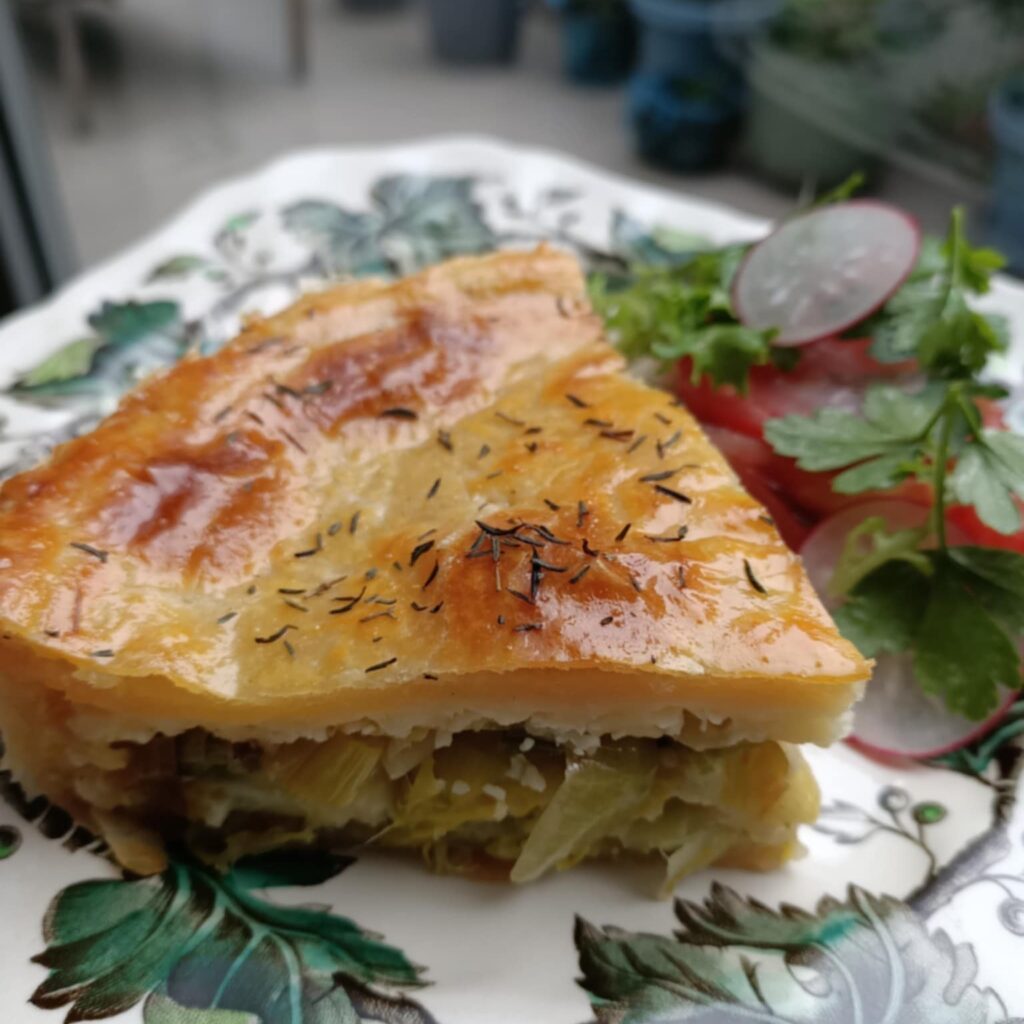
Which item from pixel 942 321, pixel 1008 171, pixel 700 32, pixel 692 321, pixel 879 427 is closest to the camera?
pixel 879 427

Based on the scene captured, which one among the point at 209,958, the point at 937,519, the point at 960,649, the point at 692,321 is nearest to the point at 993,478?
the point at 937,519

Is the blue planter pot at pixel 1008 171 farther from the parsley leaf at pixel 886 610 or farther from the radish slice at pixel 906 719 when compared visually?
the parsley leaf at pixel 886 610

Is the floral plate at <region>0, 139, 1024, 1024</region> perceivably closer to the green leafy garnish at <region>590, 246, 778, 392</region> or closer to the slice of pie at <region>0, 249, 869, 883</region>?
the slice of pie at <region>0, 249, 869, 883</region>

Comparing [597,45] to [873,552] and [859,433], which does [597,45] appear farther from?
[873,552]

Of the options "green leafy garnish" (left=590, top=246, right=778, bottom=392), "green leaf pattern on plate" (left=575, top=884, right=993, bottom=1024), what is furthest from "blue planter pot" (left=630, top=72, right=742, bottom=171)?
"green leaf pattern on plate" (left=575, top=884, right=993, bottom=1024)

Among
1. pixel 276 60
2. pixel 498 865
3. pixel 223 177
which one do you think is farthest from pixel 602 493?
pixel 276 60

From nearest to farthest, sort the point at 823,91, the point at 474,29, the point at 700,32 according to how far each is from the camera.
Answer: the point at 823,91 → the point at 700,32 → the point at 474,29

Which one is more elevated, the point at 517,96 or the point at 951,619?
the point at 951,619
